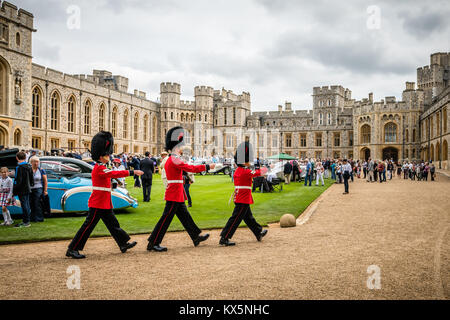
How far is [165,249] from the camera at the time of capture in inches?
246

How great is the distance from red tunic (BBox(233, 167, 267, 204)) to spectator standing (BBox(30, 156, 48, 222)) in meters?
5.03

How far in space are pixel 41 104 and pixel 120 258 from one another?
98.0 feet

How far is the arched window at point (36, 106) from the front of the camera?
31.0 m

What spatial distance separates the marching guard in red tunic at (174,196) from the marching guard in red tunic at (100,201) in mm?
453

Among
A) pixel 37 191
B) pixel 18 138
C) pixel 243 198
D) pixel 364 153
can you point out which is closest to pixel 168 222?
pixel 243 198

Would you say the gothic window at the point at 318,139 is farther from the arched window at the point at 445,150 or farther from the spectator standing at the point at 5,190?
the spectator standing at the point at 5,190

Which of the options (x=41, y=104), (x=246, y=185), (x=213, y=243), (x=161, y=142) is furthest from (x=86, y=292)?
(x=161, y=142)

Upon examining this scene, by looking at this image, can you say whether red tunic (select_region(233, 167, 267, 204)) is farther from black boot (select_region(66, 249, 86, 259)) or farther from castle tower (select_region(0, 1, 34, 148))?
castle tower (select_region(0, 1, 34, 148))

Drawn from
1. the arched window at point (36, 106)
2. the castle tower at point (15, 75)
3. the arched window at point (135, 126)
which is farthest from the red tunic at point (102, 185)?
the arched window at point (135, 126)

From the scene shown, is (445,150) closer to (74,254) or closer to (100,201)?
(100,201)

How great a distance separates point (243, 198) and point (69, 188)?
5.23m

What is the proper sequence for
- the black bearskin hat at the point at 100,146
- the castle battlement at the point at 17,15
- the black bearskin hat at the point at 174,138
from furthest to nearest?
the castle battlement at the point at 17,15 < the black bearskin hat at the point at 174,138 < the black bearskin hat at the point at 100,146

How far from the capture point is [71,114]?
35656 millimetres
